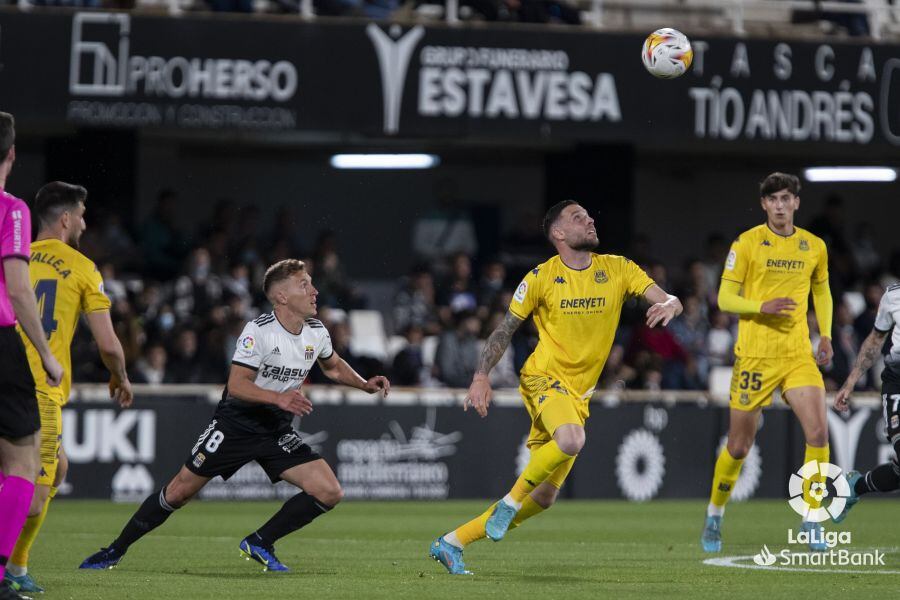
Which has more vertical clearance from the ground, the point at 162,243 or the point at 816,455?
the point at 162,243

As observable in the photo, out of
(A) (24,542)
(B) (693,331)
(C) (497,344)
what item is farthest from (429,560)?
(B) (693,331)

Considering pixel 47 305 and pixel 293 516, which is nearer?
pixel 47 305

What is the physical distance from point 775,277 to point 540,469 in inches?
113

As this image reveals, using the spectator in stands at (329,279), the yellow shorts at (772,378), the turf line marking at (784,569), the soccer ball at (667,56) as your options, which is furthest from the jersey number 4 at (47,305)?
the spectator in stands at (329,279)

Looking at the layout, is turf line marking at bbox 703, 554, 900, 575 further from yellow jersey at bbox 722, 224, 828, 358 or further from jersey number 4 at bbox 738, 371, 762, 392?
yellow jersey at bbox 722, 224, 828, 358

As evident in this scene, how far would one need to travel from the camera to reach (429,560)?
31.5ft

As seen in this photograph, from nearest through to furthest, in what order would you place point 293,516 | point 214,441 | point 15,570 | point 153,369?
1. point 15,570
2. point 214,441
3. point 293,516
4. point 153,369

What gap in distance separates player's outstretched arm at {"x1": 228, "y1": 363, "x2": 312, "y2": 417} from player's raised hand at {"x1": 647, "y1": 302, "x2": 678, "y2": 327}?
1877 millimetres

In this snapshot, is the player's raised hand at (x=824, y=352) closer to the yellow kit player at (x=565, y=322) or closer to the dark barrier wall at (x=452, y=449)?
the yellow kit player at (x=565, y=322)

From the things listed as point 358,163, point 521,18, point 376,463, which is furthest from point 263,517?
point 358,163

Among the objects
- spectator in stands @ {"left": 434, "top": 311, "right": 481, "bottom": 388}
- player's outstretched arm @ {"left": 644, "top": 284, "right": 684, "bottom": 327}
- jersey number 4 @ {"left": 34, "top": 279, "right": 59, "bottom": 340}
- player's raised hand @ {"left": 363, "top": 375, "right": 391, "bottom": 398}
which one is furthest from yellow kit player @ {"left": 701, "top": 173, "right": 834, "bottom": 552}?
spectator in stands @ {"left": 434, "top": 311, "right": 481, "bottom": 388}

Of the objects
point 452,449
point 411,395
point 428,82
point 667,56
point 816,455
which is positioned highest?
point 667,56

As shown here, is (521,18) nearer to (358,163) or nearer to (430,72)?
(430,72)

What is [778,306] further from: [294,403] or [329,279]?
[329,279]
